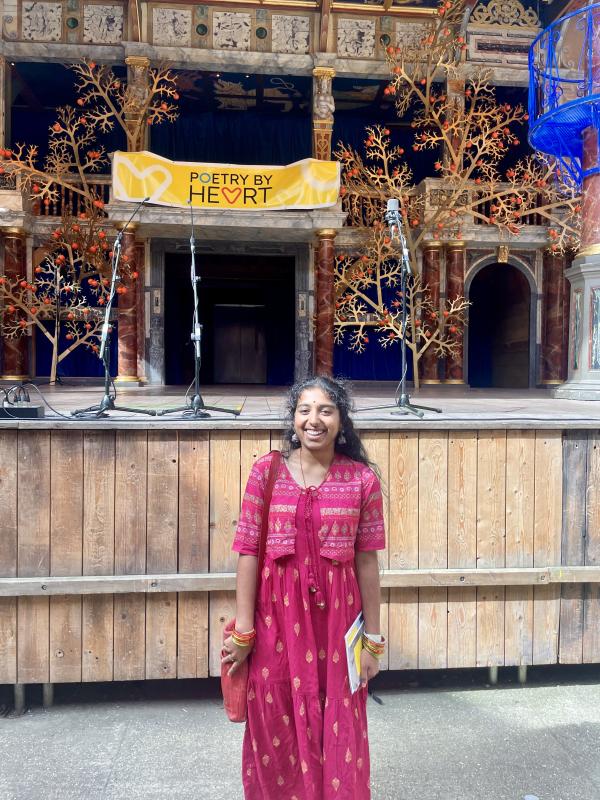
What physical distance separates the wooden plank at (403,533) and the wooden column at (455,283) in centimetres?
807

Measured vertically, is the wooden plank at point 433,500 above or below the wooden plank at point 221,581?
above

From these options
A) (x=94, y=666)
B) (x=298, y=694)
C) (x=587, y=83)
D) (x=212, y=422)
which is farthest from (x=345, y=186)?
(x=298, y=694)

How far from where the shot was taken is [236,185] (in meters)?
10.2

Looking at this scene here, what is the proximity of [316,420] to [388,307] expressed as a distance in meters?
10.2

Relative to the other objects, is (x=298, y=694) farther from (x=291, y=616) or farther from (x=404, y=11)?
(x=404, y=11)

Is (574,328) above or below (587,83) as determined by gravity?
below

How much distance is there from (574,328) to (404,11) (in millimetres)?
7301

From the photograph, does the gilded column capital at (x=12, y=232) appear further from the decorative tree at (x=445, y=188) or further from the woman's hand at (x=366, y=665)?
the woman's hand at (x=366, y=665)

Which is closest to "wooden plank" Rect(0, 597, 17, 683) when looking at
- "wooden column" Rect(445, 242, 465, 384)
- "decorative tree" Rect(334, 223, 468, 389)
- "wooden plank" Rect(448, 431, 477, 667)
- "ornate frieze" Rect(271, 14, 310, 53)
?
"wooden plank" Rect(448, 431, 477, 667)

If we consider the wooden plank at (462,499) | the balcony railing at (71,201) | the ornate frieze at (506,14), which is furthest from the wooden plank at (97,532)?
the ornate frieze at (506,14)

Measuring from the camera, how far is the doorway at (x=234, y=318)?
14.6 metres

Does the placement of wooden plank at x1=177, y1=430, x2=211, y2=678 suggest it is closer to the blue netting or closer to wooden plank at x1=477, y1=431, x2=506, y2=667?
wooden plank at x1=477, y1=431, x2=506, y2=667

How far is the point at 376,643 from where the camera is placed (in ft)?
6.92

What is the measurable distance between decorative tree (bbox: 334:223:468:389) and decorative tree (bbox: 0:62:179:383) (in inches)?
152
